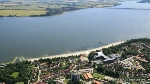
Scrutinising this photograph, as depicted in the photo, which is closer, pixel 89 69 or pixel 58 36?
pixel 89 69

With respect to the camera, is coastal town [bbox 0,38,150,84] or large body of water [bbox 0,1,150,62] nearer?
coastal town [bbox 0,38,150,84]

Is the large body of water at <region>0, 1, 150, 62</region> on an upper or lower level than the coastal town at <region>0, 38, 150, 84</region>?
upper

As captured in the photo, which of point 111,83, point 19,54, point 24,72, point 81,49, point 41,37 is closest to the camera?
point 111,83

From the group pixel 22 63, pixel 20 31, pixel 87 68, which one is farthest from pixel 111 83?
pixel 20 31

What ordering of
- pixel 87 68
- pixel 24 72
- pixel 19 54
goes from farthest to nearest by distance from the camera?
1. pixel 19 54
2. pixel 87 68
3. pixel 24 72

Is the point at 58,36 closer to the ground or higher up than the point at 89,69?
higher up

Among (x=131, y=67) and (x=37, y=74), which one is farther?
(x=131, y=67)

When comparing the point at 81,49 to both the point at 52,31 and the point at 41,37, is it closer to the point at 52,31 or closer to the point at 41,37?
the point at 41,37

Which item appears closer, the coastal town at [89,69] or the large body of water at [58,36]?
the coastal town at [89,69]
